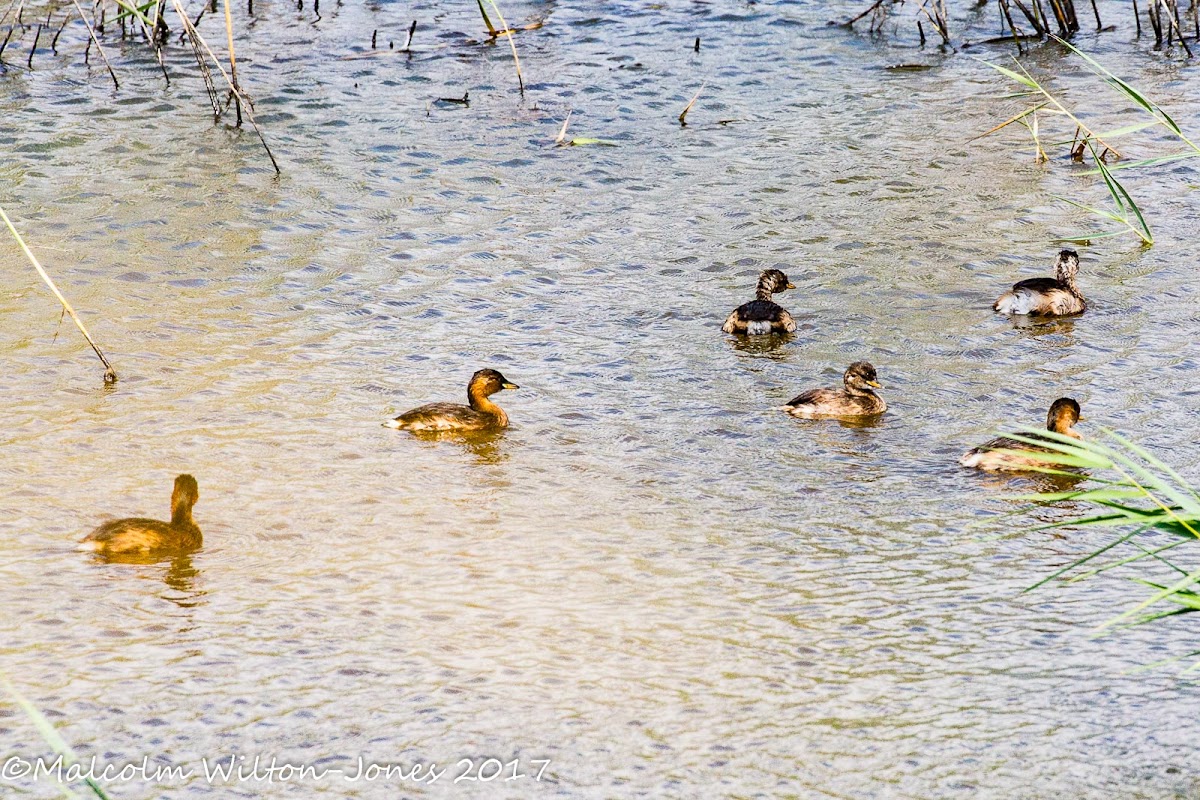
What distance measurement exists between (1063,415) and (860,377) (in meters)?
1.16

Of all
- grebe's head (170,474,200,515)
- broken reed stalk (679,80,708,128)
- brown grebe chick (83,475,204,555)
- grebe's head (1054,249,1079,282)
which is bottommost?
brown grebe chick (83,475,204,555)

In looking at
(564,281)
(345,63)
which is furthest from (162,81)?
(564,281)

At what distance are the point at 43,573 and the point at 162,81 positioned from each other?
973 centimetres

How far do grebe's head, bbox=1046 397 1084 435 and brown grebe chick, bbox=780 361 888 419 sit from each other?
91 centimetres

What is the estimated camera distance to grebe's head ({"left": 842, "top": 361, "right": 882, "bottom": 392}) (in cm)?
792

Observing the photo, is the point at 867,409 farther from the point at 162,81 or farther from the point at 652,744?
the point at 162,81

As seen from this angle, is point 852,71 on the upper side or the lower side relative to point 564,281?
upper

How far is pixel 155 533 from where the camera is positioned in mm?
5871

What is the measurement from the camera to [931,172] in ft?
39.9

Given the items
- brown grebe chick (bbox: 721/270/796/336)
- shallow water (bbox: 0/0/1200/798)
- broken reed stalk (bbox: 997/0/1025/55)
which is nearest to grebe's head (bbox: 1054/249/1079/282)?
shallow water (bbox: 0/0/1200/798)

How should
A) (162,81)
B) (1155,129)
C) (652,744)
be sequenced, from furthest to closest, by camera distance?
(162,81)
(1155,129)
(652,744)

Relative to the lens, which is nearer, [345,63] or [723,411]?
[723,411]

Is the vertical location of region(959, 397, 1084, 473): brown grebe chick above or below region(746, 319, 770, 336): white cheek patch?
above

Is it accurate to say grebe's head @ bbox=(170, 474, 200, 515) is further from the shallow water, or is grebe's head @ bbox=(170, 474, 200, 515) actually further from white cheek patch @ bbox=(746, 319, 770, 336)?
white cheek patch @ bbox=(746, 319, 770, 336)
